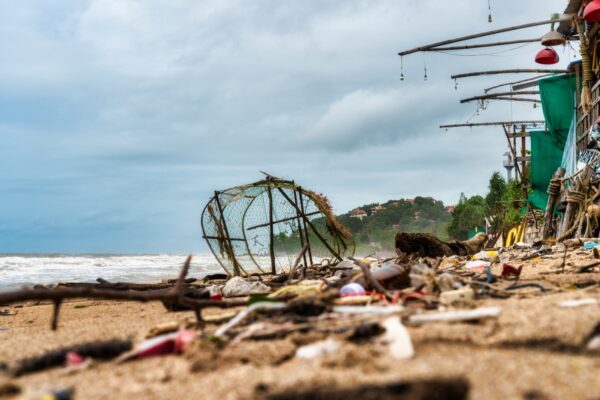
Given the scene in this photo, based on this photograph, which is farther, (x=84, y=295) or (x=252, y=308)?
(x=252, y=308)

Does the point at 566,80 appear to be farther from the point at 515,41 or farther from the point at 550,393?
the point at 550,393

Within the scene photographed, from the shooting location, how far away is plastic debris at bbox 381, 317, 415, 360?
8.22 feet

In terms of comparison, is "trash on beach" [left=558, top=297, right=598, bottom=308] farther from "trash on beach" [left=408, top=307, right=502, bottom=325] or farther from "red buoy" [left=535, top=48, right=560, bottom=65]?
"red buoy" [left=535, top=48, right=560, bottom=65]

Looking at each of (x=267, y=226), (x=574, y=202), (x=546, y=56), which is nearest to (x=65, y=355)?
(x=267, y=226)

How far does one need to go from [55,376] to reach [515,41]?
61.2ft

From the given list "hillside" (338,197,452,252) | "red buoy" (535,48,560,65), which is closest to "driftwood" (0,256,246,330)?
"red buoy" (535,48,560,65)

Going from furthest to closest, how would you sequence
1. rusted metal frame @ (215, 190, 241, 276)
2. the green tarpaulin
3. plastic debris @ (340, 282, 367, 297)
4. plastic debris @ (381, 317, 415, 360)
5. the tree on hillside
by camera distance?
the tree on hillside, the green tarpaulin, rusted metal frame @ (215, 190, 241, 276), plastic debris @ (340, 282, 367, 297), plastic debris @ (381, 317, 415, 360)

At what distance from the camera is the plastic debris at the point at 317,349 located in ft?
8.61

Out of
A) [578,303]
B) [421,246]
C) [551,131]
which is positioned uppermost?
[551,131]

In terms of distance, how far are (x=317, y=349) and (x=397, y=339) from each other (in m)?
0.40

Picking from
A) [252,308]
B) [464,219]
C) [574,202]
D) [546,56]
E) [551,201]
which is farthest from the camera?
[464,219]

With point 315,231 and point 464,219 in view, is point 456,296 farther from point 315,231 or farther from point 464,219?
point 464,219

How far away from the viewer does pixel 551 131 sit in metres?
20.5

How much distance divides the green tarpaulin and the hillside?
8.21 m
